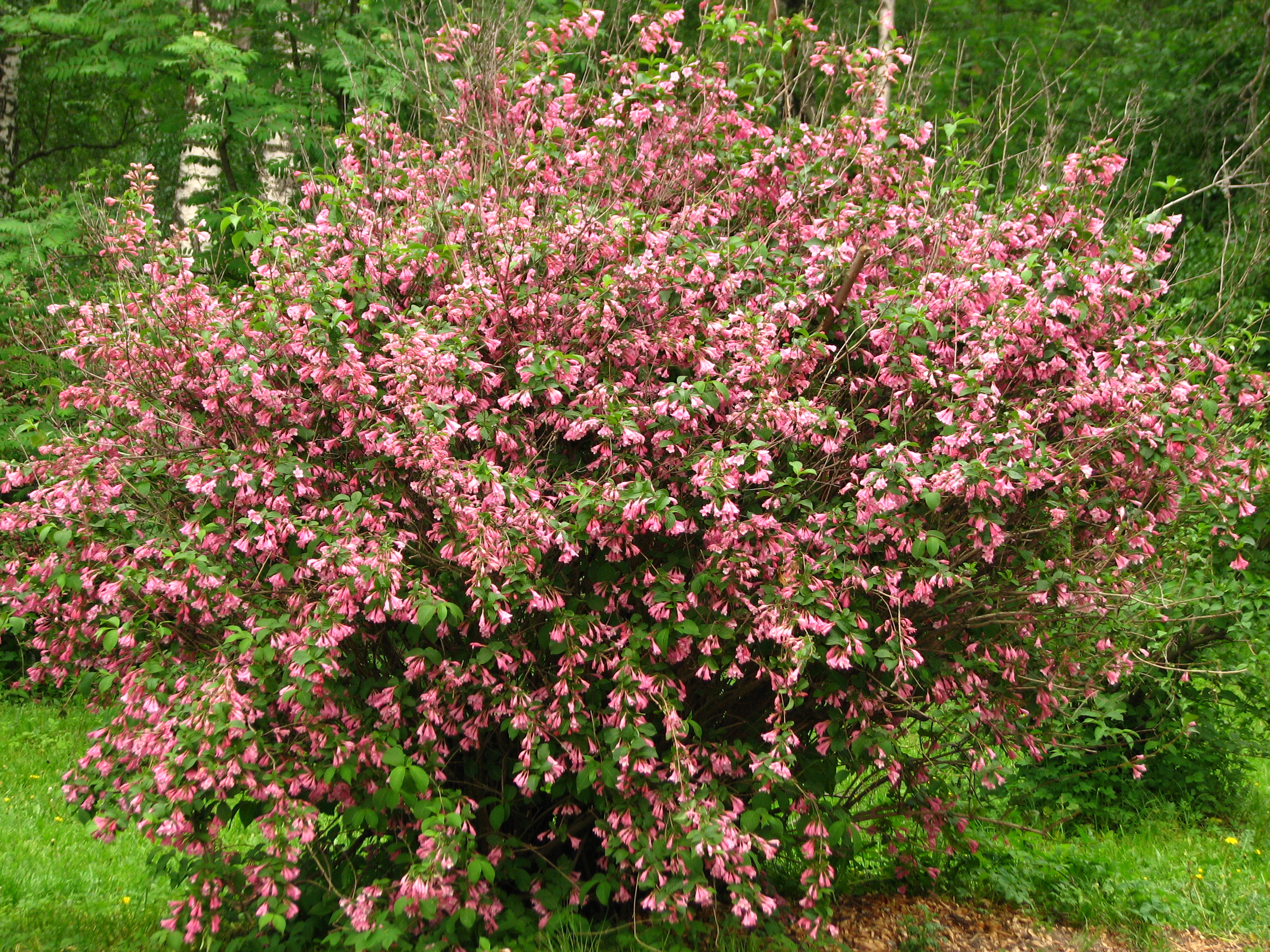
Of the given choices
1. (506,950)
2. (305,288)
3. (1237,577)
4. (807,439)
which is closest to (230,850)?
(506,950)

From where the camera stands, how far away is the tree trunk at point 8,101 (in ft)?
35.9

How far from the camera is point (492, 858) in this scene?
4.22 m

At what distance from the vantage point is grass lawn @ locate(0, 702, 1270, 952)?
5.18 meters

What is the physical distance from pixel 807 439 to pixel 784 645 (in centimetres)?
83

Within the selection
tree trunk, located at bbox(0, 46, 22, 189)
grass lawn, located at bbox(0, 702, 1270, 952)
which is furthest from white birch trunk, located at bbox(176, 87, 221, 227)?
grass lawn, located at bbox(0, 702, 1270, 952)

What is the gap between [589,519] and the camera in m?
3.65

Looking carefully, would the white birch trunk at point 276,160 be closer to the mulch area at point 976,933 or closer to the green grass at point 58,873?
the green grass at point 58,873

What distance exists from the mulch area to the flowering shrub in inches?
25.2

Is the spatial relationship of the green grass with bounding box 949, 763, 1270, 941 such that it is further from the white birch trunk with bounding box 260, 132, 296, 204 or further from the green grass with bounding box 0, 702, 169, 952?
the white birch trunk with bounding box 260, 132, 296, 204

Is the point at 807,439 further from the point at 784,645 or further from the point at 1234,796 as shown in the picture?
→ the point at 1234,796

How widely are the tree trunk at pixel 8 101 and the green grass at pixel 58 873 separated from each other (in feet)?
19.5

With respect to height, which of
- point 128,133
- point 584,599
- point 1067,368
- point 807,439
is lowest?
point 128,133

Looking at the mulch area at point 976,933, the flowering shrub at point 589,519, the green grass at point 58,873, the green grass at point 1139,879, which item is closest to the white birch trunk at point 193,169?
the green grass at point 58,873

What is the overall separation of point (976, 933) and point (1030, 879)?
2.11ft
